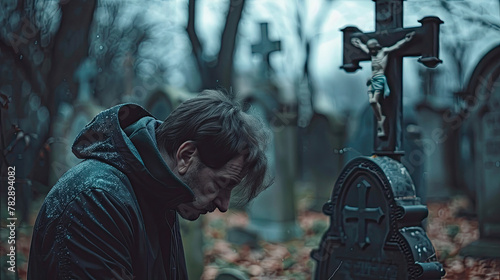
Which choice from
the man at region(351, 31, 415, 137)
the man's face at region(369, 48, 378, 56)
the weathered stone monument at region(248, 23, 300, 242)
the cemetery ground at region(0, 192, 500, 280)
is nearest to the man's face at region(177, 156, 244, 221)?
the man at region(351, 31, 415, 137)

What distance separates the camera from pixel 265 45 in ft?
24.6

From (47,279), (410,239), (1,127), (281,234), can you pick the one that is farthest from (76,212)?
(281,234)

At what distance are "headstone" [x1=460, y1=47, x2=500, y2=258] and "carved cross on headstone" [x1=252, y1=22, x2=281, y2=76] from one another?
2450 mm

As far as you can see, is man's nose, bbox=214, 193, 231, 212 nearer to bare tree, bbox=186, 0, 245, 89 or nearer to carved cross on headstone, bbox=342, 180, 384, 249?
carved cross on headstone, bbox=342, 180, 384, 249

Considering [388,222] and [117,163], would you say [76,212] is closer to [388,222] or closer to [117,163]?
[117,163]

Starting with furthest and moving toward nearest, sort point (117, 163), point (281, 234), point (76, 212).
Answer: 1. point (281, 234)
2. point (117, 163)
3. point (76, 212)

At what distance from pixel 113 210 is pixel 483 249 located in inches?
235

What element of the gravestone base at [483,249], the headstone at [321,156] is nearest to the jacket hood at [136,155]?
the gravestone base at [483,249]

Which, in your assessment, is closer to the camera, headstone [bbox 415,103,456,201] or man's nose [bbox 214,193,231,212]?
man's nose [bbox 214,193,231,212]

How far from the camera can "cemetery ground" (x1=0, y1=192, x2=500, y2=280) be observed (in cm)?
580

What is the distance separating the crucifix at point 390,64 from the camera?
4020mm

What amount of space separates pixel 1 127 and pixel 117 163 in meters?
3.56

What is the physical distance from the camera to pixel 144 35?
35.9 feet

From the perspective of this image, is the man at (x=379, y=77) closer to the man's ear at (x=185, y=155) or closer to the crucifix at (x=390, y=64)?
the crucifix at (x=390, y=64)
